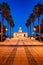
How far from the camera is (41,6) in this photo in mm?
32469

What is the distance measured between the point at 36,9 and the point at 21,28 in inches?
2400

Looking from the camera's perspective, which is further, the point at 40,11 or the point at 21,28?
the point at 21,28

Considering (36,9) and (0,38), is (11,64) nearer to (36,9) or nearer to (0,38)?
(0,38)

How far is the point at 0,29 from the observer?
34281 mm

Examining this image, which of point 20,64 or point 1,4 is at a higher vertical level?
point 1,4

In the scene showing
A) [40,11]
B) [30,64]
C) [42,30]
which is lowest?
[30,64]

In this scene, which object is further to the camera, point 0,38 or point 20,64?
point 0,38

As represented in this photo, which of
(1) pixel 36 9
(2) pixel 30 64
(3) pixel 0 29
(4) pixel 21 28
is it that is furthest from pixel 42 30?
(4) pixel 21 28

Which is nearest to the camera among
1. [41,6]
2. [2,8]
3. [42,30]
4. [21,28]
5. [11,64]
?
[11,64]

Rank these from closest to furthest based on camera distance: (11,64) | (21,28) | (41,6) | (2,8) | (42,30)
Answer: (11,64), (2,8), (41,6), (42,30), (21,28)

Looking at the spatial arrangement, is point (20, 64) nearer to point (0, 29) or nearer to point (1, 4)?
point (1, 4)

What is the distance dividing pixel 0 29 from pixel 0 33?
2.38 meters

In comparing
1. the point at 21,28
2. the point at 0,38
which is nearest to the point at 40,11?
the point at 0,38

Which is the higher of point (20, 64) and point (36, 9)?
point (36, 9)
